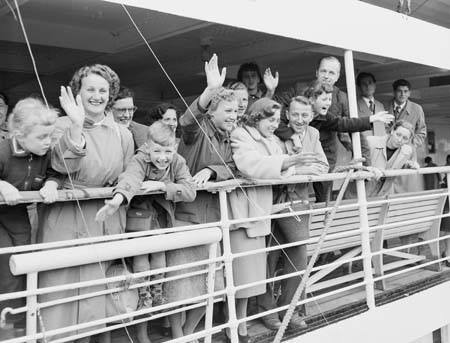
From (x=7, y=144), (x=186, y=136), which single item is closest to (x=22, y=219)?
(x=7, y=144)

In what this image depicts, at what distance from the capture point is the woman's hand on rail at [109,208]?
186cm

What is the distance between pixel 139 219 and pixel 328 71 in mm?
1601

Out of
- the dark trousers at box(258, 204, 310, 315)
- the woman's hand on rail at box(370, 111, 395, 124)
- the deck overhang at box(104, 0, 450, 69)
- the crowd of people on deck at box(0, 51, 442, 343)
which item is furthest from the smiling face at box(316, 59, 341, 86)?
the dark trousers at box(258, 204, 310, 315)

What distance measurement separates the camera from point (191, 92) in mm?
6785

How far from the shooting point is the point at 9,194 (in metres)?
1.70

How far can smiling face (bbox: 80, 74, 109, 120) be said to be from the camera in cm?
208

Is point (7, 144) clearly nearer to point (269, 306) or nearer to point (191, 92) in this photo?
point (269, 306)

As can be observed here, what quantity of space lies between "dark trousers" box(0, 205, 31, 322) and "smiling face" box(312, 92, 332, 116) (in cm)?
175

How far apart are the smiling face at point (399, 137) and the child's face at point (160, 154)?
2.05 metres

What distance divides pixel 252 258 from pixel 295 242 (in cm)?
23

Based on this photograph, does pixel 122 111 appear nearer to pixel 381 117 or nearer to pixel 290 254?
pixel 290 254

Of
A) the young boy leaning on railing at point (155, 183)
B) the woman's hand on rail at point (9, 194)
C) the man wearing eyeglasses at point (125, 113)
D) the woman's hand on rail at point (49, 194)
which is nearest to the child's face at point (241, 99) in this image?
the man wearing eyeglasses at point (125, 113)

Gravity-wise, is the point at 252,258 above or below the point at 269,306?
above

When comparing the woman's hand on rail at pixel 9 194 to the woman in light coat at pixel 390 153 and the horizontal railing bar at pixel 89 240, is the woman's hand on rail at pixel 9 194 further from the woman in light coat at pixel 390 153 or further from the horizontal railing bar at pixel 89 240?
the woman in light coat at pixel 390 153
